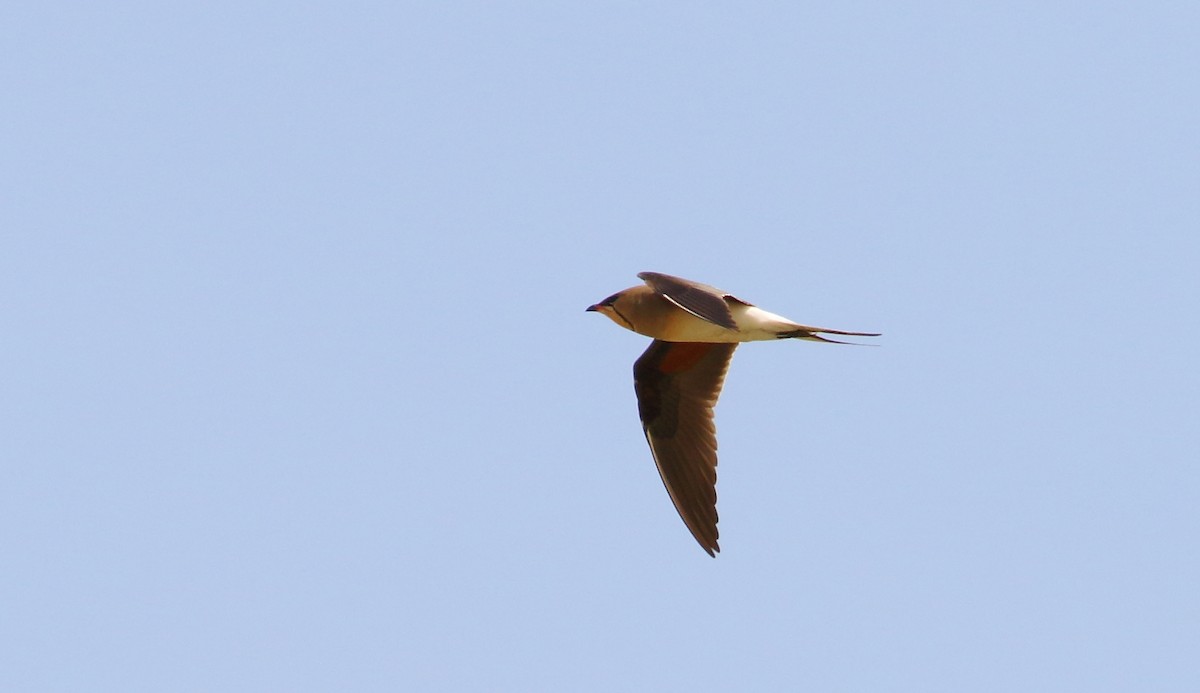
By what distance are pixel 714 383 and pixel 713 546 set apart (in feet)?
4.61

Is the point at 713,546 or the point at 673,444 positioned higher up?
the point at 673,444

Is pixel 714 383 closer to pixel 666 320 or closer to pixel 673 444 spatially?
pixel 673 444

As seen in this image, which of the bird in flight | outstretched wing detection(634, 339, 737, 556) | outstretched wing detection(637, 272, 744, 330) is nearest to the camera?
outstretched wing detection(637, 272, 744, 330)

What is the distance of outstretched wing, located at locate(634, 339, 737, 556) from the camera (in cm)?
1163

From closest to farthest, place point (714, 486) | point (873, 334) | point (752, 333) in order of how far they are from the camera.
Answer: point (873, 334) < point (752, 333) < point (714, 486)

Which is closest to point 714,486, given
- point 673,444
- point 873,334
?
point 673,444

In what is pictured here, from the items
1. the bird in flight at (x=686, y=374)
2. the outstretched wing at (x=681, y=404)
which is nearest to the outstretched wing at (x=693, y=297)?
the bird in flight at (x=686, y=374)

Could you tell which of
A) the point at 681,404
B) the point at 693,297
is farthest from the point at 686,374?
the point at 693,297

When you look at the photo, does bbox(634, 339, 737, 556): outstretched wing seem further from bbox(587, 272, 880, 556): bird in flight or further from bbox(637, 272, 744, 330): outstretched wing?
bbox(637, 272, 744, 330): outstretched wing

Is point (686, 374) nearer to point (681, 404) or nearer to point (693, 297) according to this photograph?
point (681, 404)

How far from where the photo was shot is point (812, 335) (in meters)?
10.4

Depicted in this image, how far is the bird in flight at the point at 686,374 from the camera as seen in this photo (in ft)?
34.4

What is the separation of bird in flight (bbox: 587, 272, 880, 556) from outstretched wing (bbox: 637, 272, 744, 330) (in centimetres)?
3

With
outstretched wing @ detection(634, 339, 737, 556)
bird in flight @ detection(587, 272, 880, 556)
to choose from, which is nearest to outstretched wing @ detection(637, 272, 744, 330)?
bird in flight @ detection(587, 272, 880, 556)
